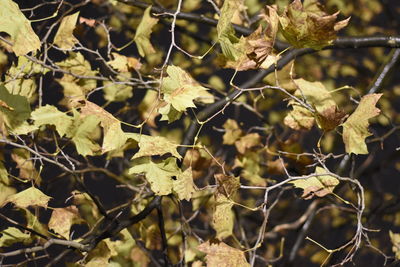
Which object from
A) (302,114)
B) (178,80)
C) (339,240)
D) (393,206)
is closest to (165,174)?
(178,80)

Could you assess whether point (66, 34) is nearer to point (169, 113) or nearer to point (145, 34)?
point (145, 34)

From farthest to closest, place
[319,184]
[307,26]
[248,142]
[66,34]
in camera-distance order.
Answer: [248,142], [66,34], [319,184], [307,26]

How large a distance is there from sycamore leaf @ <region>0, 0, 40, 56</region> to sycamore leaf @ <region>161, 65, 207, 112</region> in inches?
5.3

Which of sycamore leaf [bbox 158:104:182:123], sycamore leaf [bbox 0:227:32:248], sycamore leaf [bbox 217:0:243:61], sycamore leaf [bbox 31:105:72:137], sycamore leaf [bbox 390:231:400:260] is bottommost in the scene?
sycamore leaf [bbox 390:231:400:260]

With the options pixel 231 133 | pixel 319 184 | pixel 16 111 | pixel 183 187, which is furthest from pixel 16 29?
pixel 231 133

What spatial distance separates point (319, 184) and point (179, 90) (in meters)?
0.20

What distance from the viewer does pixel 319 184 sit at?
67 centimetres

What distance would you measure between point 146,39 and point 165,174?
0.25m

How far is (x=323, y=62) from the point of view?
→ 158cm

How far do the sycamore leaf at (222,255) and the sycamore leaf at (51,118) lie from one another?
22cm

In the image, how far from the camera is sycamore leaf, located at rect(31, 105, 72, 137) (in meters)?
0.70

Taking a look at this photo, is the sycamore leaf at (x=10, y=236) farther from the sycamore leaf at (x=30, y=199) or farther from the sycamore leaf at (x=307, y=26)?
the sycamore leaf at (x=307, y=26)

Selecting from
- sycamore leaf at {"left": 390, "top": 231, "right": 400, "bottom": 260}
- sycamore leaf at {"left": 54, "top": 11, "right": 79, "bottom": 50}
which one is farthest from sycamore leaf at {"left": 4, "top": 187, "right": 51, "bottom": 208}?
sycamore leaf at {"left": 390, "top": 231, "right": 400, "bottom": 260}

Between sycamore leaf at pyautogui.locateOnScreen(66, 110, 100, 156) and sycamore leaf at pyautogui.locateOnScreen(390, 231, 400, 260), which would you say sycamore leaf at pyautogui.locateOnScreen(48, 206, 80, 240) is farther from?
sycamore leaf at pyautogui.locateOnScreen(390, 231, 400, 260)
